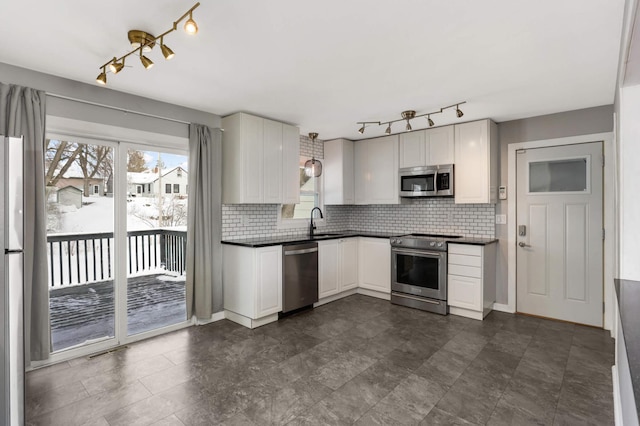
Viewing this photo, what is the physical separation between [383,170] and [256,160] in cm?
209

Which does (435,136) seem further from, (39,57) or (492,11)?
(39,57)

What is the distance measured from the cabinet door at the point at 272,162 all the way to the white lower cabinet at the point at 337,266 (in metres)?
0.94

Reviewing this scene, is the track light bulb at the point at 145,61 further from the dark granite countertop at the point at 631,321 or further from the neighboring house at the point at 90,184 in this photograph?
the dark granite countertop at the point at 631,321

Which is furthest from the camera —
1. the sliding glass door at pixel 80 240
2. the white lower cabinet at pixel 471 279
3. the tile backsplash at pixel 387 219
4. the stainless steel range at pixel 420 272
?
the tile backsplash at pixel 387 219

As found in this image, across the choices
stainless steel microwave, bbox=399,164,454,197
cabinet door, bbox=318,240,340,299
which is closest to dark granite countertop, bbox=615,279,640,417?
stainless steel microwave, bbox=399,164,454,197

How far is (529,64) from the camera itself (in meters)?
2.63

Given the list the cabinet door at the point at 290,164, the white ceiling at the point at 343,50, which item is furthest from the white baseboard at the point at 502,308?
the cabinet door at the point at 290,164

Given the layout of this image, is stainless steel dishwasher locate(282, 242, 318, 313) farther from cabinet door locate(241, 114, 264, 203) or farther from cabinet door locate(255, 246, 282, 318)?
cabinet door locate(241, 114, 264, 203)

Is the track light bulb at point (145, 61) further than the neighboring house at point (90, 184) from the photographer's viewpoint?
No

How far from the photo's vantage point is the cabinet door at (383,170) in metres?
5.07

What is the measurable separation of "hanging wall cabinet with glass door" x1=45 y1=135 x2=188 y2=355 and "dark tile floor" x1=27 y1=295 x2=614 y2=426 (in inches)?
14.1

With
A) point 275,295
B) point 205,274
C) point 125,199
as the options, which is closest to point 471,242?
point 275,295

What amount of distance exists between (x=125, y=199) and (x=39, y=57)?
135 centimetres

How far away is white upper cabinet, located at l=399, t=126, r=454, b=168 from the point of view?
4.49 meters
